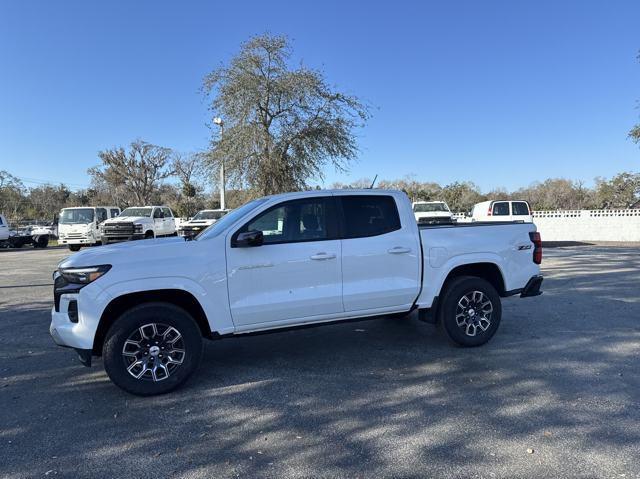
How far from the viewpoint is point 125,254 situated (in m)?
4.24

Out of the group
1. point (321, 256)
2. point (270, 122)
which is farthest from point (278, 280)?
point (270, 122)

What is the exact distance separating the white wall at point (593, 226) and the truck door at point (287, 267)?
23270 mm

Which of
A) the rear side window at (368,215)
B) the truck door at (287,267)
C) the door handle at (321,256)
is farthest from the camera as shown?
the rear side window at (368,215)

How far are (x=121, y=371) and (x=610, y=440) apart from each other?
3.94 meters

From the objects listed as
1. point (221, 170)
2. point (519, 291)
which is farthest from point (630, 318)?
point (221, 170)

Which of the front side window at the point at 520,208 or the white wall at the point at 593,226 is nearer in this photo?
the front side window at the point at 520,208

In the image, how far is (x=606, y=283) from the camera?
396 inches

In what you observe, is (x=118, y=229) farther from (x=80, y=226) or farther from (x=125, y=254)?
(x=125, y=254)

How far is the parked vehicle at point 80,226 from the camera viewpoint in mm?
21906

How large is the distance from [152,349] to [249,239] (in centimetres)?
134

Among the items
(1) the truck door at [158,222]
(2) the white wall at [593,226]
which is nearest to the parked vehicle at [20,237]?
(1) the truck door at [158,222]

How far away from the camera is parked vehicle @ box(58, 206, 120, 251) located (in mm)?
21906

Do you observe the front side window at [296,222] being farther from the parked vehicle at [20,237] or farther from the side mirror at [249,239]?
the parked vehicle at [20,237]

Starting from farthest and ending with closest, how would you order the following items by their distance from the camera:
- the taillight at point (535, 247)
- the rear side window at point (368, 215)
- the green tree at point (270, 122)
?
the green tree at point (270, 122), the taillight at point (535, 247), the rear side window at point (368, 215)
